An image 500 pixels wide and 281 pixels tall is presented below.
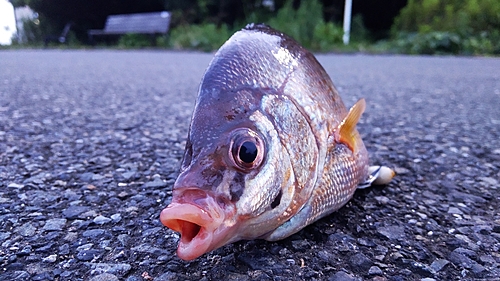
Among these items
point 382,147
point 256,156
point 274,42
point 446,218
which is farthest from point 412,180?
point 256,156

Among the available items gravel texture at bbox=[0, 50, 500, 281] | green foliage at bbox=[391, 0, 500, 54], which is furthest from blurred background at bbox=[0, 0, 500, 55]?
gravel texture at bbox=[0, 50, 500, 281]

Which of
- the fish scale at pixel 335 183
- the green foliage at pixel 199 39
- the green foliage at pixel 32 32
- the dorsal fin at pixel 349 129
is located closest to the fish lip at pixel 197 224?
the fish scale at pixel 335 183

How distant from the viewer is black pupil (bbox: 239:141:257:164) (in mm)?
1008

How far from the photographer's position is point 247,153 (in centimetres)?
101

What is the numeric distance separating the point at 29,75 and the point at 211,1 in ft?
51.2

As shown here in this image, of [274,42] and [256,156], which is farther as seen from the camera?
[274,42]

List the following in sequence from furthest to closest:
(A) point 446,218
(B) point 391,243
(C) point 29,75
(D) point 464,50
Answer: (D) point 464,50 < (C) point 29,75 < (A) point 446,218 < (B) point 391,243

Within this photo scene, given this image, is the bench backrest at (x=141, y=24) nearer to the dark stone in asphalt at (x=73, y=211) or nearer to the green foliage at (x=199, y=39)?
the green foliage at (x=199, y=39)

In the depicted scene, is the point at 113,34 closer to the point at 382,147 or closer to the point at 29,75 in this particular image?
the point at 29,75

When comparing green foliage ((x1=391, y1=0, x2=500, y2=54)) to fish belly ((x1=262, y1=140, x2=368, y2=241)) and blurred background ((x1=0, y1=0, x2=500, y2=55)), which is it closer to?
blurred background ((x1=0, y1=0, x2=500, y2=55))

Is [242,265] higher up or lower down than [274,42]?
lower down

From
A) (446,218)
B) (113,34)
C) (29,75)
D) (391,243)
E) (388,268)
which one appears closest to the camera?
(388,268)

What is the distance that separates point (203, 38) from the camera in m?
14.0

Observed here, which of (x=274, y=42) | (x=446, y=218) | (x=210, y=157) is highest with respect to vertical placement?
(x=274, y=42)
